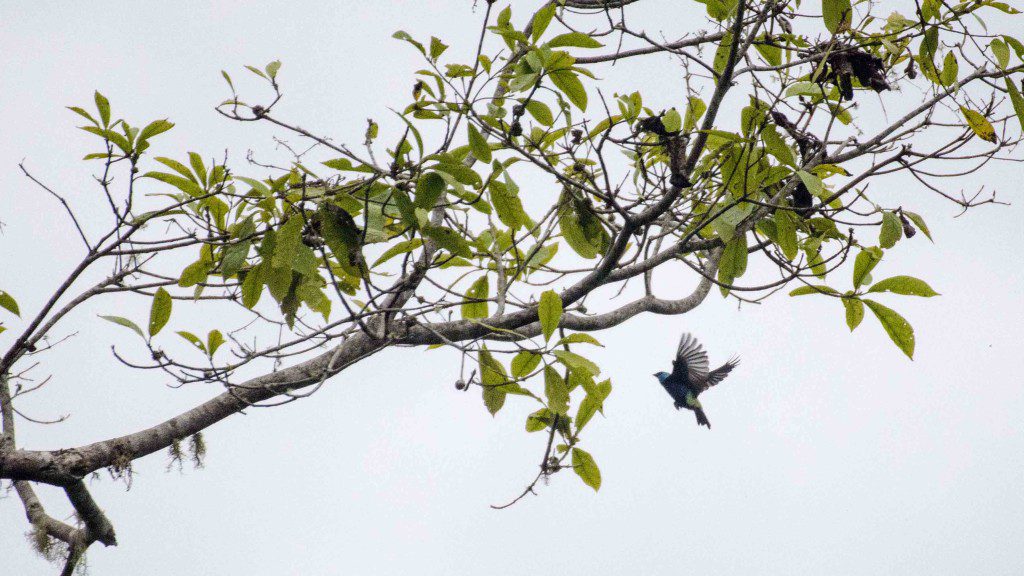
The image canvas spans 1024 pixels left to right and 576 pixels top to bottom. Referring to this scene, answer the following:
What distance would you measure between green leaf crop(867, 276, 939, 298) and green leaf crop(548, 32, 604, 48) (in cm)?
97

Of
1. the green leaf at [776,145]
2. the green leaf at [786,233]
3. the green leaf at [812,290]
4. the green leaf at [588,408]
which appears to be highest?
the green leaf at [776,145]

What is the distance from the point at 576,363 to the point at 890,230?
35.8 inches

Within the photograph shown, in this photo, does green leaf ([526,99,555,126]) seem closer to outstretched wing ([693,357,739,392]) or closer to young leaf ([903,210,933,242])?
young leaf ([903,210,933,242])

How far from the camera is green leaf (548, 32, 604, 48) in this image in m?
2.08

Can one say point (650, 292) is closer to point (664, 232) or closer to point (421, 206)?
point (664, 232)

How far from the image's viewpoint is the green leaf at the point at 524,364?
8.36 feet

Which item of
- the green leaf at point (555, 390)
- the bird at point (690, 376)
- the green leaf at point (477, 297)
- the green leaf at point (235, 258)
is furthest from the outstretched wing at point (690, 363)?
the green leaf at point (235, 258)

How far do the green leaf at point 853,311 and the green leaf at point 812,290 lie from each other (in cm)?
4


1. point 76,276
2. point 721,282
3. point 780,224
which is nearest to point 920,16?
point 780,224

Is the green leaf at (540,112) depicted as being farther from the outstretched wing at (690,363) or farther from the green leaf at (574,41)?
the outstretched wing at (690,363)

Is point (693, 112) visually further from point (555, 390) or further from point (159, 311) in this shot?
point (159, 311)

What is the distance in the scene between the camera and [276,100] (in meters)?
2.46

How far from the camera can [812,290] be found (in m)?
2.38

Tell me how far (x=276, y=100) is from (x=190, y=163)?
0.38m
